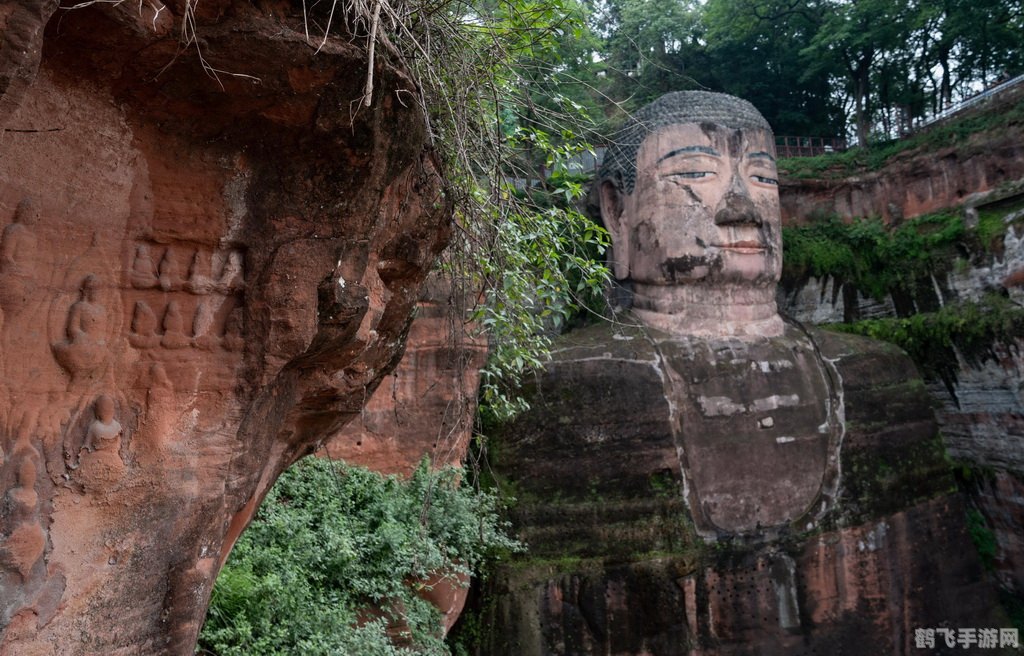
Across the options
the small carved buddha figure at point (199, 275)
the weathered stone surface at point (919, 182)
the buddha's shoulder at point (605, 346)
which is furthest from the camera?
the weathered stone surface at point (919, 182)

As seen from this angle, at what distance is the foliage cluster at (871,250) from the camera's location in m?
10.3

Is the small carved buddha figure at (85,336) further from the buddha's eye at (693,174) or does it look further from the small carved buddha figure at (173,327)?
the buddha's eye at (693,174)

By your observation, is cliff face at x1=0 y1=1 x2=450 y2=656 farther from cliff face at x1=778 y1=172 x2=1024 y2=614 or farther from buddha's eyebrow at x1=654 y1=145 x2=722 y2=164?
cliff face at x1=778 y1=172 x2=1024 y2=614

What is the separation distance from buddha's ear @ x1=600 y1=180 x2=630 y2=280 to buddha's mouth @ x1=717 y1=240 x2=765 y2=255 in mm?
1151

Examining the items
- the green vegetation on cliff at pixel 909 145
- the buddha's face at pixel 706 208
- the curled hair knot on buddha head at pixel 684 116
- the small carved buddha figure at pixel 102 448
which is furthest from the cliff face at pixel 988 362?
the small carved buddha figure at pixel 102 448

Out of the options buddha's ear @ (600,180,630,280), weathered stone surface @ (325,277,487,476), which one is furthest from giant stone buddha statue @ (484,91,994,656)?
weathered stone surface @ (325,277,487,476)

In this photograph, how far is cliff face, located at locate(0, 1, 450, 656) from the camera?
2.06 m

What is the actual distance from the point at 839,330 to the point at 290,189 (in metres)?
8.68

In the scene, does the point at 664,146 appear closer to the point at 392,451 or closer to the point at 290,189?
the point at 392,451

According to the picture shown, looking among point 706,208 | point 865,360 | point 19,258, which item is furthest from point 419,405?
point 865,360

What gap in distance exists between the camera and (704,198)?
26.9 ft

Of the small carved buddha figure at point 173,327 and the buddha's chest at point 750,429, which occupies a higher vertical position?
the small carved buddha figure at point 173,327

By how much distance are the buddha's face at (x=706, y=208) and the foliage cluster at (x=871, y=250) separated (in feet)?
8.72

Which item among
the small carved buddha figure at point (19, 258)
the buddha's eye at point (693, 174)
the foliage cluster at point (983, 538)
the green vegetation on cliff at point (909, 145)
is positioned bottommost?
the foliage cluster at point (983, 538)
